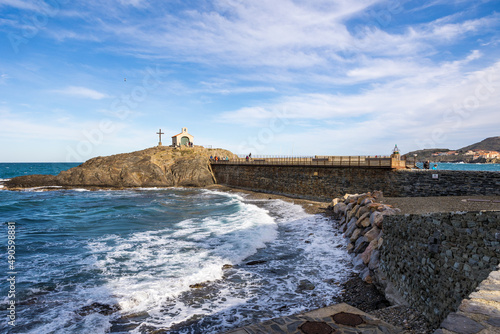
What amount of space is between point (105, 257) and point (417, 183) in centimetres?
2181

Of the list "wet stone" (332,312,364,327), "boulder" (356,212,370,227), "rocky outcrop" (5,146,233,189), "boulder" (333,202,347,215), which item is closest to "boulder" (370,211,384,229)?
"boulder" (356,212,370,227)

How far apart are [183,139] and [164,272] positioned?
55352 millimetres

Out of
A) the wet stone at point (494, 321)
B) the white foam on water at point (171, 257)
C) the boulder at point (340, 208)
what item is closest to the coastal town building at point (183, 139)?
the white foam on water at point (171, 257)

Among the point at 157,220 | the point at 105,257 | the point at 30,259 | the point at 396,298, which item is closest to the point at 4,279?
the point at 30,259

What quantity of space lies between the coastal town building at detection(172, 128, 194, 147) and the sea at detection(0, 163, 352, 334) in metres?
42.6

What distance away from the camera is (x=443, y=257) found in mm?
6680

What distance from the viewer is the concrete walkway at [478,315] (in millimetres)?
3998

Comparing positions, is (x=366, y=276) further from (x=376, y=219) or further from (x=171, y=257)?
(x=171, y=257)

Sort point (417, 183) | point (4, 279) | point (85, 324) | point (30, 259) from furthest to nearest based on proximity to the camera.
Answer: point (417, 183)
point (30, 259)
point (4, 279)
point (85, 324)

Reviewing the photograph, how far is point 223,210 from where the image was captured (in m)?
26.9

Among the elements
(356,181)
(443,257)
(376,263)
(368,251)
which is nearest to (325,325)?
(443,257)

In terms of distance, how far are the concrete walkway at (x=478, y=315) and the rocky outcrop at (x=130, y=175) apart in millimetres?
46282

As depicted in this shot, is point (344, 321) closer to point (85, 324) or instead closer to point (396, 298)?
point (396, 298)

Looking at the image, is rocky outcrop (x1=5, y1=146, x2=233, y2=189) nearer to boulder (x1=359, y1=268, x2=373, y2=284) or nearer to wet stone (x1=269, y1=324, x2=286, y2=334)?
boulder (x1=359, y1=268, x2=373, y2=284)
